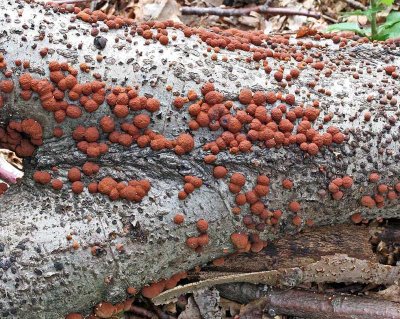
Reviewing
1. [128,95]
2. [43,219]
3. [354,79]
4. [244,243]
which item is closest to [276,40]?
[354,79]

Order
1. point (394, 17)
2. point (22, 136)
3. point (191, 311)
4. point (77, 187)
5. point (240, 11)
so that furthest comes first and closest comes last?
1. point (240, 11)
2. point (394, 17)
3. point (191, 311)
4. point (22, 136)
5. point (77, 187)

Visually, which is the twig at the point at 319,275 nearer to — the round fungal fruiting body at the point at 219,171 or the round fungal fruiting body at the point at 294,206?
the round fungal fruiting body at the point at 294,206

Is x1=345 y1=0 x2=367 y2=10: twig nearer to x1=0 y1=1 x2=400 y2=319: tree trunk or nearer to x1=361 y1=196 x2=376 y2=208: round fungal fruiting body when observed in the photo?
x1=0 y1=1 x2=400 y2=319: tree trunk

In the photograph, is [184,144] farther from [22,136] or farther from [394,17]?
[394,17]

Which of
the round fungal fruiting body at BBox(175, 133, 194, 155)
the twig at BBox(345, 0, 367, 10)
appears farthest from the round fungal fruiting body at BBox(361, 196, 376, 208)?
the twig at BBox(345, 0, 367, 10)

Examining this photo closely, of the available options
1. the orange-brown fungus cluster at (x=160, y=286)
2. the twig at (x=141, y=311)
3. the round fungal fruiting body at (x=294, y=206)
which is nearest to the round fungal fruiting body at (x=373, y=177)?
the round fungal fruiting body at (x=294, y=206)

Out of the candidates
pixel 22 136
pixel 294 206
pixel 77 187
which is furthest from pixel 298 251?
pixel 22 136

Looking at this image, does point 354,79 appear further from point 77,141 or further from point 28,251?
point 28,251
